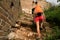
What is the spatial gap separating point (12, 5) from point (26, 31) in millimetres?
1081

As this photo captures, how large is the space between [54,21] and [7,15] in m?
1.77

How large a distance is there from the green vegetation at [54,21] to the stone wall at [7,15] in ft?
3.91

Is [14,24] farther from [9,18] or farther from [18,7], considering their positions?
[18,7]

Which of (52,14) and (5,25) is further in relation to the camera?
(52,14)

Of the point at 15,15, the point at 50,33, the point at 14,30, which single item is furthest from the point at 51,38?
the point at 15,15

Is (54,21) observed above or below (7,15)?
below

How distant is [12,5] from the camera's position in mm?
9727

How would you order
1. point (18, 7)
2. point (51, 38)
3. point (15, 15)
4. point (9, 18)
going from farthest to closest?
point (18, 7) → point (15, 15) → point (9, 18) → point (51, 38)

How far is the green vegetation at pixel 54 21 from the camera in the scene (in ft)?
28.6

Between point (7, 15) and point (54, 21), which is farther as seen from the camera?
point (54, 21)

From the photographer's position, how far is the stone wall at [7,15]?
8672 millimetres

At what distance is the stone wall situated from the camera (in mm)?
8672

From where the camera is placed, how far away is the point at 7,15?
29.7ft

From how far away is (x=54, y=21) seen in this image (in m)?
9.94
